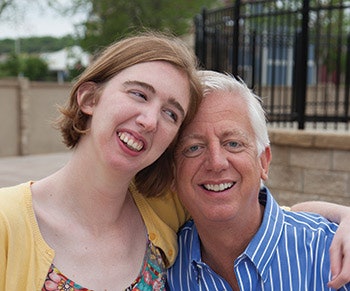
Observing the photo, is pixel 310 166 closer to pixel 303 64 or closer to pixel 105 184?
pixel 303 64

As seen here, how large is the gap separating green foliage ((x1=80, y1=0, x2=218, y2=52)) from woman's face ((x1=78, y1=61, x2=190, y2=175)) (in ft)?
56.7

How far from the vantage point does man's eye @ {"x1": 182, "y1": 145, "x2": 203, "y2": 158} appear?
2241 mm

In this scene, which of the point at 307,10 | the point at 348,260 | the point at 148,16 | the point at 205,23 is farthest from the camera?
the point at 148,16

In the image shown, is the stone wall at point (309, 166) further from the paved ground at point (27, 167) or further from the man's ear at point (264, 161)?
the paved ground at point (27, 167)

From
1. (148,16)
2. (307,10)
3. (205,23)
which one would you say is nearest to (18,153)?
(148,16)

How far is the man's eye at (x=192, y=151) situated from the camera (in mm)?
2241

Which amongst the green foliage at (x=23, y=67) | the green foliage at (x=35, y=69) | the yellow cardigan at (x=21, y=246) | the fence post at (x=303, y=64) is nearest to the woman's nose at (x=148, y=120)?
the yellow cardigan at (x=21, y=246)

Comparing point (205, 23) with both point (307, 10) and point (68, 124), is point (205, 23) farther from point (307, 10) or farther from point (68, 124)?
point (68, 124)

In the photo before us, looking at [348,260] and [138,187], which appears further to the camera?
[138,187]

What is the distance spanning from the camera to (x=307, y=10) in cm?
621

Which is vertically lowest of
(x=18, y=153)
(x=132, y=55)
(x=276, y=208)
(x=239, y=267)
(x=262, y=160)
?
(x=18, y=153)

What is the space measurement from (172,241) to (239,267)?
0.32 meters

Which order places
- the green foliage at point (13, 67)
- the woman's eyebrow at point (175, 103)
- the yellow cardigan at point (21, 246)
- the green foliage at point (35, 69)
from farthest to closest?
the green foliage at point (35, 69) → the green foliage at point (13, 67) → the woman's eyebrow at point (175, 103) → the yellow cardigan at point (21, 246)

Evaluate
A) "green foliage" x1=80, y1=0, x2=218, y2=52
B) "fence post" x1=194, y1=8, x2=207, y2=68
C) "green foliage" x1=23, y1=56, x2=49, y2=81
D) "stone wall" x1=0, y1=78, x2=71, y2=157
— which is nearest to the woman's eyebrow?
"fence post" x1=194, y1=8, x2=207, y2=68
